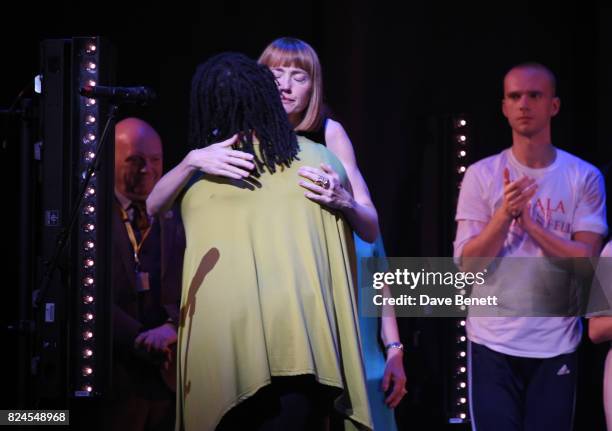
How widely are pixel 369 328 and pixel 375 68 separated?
1.79 m

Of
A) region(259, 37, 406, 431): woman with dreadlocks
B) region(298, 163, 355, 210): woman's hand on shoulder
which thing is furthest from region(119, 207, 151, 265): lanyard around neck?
region(298, 163, 355, 210): woman's hand on shoulder

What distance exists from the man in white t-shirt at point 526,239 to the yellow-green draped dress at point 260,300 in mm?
1809

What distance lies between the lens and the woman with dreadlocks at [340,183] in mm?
2260

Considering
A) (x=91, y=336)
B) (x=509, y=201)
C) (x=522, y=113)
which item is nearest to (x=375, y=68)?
(x=522, y=113)

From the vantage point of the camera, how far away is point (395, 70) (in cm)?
478

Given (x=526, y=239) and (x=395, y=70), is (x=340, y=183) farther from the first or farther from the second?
(x=395, y=70)

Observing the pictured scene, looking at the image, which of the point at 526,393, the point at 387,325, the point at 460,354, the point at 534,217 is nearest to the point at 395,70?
the point at 534,217

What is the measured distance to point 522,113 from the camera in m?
4.20

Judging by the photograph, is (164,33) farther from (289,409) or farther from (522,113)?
(289,409)

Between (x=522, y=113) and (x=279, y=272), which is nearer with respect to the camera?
(x=279, y=272)

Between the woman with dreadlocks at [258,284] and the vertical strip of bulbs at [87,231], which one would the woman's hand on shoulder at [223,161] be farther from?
the vertical strip of bulbs at [87,231]

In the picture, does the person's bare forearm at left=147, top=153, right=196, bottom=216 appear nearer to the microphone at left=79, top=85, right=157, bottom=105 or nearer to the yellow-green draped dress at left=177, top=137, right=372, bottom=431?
the yellow-green draped dress at left=177, top=137, right=372, bottom=431

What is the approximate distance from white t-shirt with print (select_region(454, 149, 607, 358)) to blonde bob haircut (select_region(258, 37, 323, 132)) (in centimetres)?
143

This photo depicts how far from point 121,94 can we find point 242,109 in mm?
934
